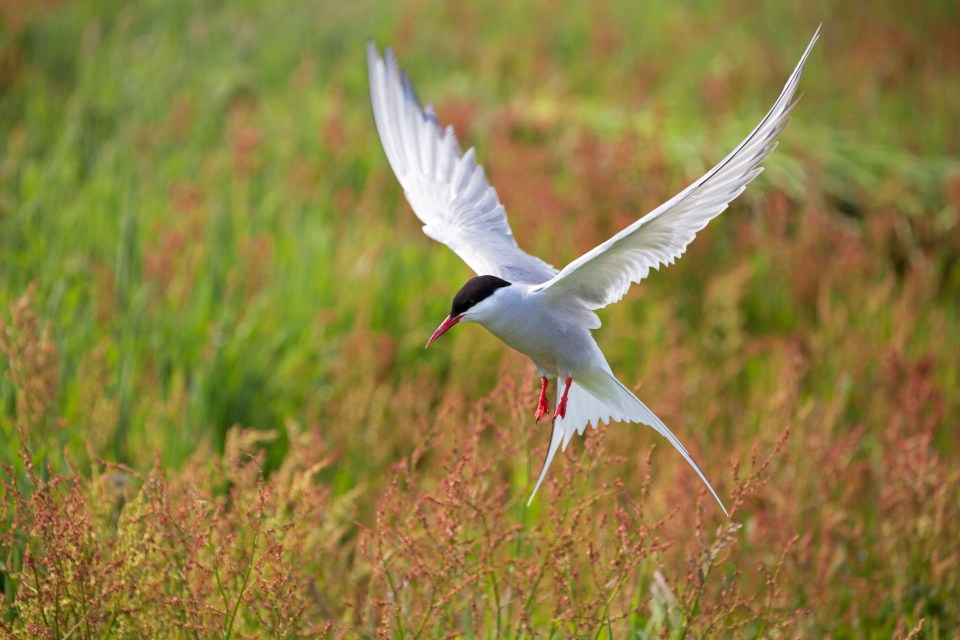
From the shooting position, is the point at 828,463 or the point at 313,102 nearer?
the point at 828,463

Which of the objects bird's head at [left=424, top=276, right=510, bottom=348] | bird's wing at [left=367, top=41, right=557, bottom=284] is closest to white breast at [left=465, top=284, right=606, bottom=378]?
bird's head at [left=424, top=276, right=510, bottom=348]

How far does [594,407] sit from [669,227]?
24.7 inches

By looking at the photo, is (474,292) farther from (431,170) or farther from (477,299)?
(431,170)

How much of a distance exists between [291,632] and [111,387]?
1.45 m

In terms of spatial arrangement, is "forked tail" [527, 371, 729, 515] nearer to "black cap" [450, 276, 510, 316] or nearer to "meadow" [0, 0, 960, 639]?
"meadow" [0, 0, 960, 639]

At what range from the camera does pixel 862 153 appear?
19.8 feet

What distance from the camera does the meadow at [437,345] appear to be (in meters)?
2.19

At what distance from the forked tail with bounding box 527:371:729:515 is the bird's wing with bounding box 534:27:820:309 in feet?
0.70

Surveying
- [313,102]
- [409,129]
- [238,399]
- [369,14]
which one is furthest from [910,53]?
[238,399]

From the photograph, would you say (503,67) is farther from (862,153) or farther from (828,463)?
(828,463)

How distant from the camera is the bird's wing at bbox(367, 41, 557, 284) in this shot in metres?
3.11

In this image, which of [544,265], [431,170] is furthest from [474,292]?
[431,170]

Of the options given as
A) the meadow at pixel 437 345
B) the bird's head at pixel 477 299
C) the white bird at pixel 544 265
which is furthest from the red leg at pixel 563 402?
the bird's head at pixel 477 299

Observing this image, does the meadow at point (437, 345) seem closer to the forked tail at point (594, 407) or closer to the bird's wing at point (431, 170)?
the forked tail at point (594, 407)
